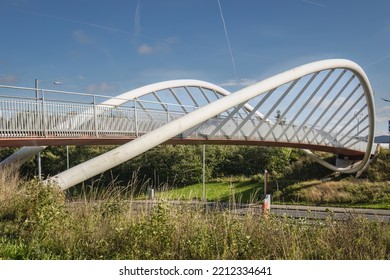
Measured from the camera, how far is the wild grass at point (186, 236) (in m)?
6.84

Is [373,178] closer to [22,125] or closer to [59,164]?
[22,125]

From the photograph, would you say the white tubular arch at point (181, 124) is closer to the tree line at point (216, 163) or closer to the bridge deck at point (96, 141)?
the bridge deck at point (96, 141)

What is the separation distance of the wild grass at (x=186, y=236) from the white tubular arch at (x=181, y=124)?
2440mm

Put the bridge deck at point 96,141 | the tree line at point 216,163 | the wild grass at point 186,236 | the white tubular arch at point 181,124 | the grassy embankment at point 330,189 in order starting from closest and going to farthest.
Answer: the wild grass at point 186,236 → the white tubular arch at point 181,124 → the bridge deck at point 96,141 → the grassy embankment at point 330,189 → the tree line at point 216,163

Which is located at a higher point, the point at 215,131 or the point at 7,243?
the point at 215,131

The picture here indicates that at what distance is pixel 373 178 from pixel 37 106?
32467 millimetres

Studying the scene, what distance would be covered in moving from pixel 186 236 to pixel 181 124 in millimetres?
11324

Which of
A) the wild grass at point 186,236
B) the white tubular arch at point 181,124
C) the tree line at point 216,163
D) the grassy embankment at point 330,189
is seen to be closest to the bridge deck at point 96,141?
the grassy embankment at point 330,189

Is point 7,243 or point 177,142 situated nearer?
point 7,243

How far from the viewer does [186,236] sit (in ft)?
23.5

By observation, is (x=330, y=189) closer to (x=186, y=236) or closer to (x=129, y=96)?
(x=129, y=96)

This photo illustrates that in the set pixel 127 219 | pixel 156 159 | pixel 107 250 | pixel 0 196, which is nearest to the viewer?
pixel 107 250

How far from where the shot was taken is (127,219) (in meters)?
8.21
